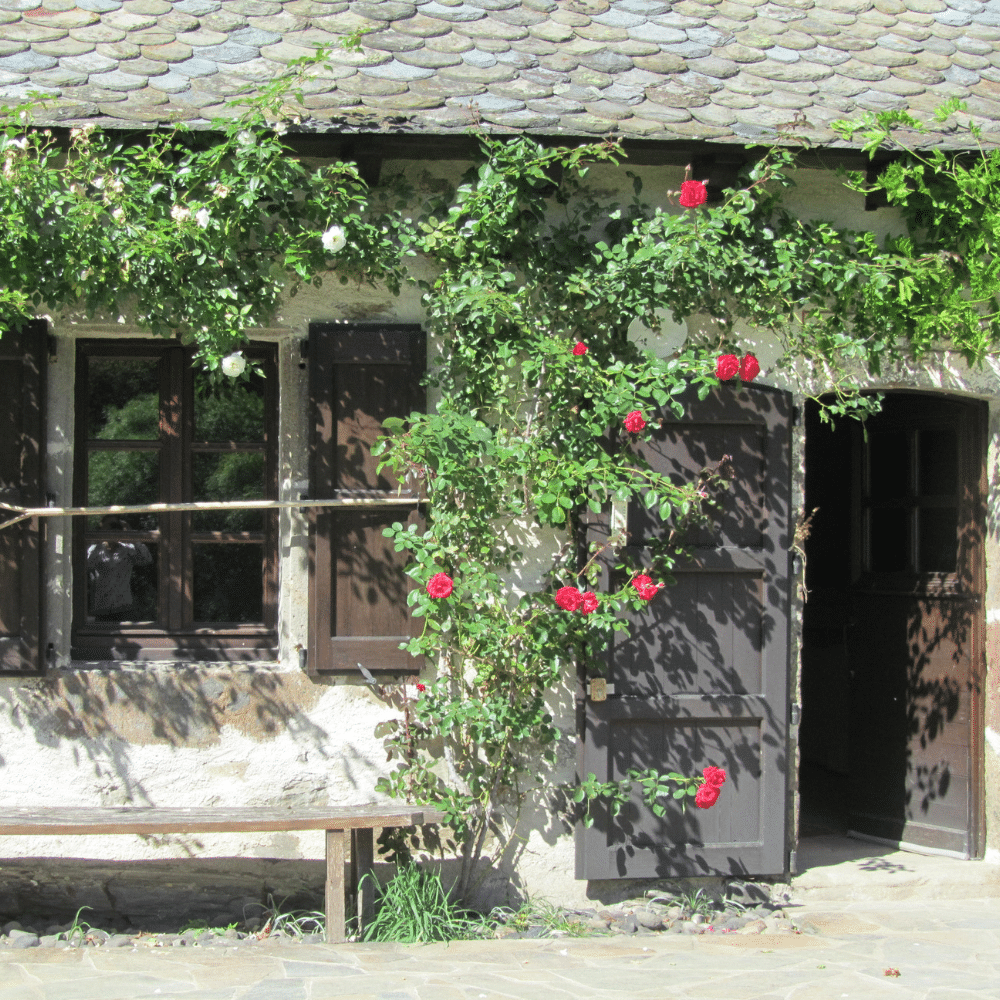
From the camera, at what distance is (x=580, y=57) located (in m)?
5.02

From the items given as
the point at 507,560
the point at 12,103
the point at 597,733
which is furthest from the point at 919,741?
the point at 12,103

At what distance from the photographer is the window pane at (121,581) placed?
15.2ft

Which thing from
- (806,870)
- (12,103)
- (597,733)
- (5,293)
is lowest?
(806,870)

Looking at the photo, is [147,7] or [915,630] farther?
[915,630]

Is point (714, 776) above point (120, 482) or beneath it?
beneath

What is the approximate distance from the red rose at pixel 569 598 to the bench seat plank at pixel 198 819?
996 mm

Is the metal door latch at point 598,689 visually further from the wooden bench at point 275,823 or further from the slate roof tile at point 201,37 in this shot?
the slate roof tile at point 201,37

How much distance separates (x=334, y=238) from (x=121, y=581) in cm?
177

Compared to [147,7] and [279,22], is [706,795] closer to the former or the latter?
[279,22]

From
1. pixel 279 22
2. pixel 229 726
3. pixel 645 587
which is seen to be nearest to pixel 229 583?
pixel 229 726

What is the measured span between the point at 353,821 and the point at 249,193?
2.47m

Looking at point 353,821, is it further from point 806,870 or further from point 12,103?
point 12,103

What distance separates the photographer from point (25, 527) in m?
4.40

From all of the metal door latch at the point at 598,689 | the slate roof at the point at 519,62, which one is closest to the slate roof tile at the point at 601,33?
the slate roof at the point at 519,62
